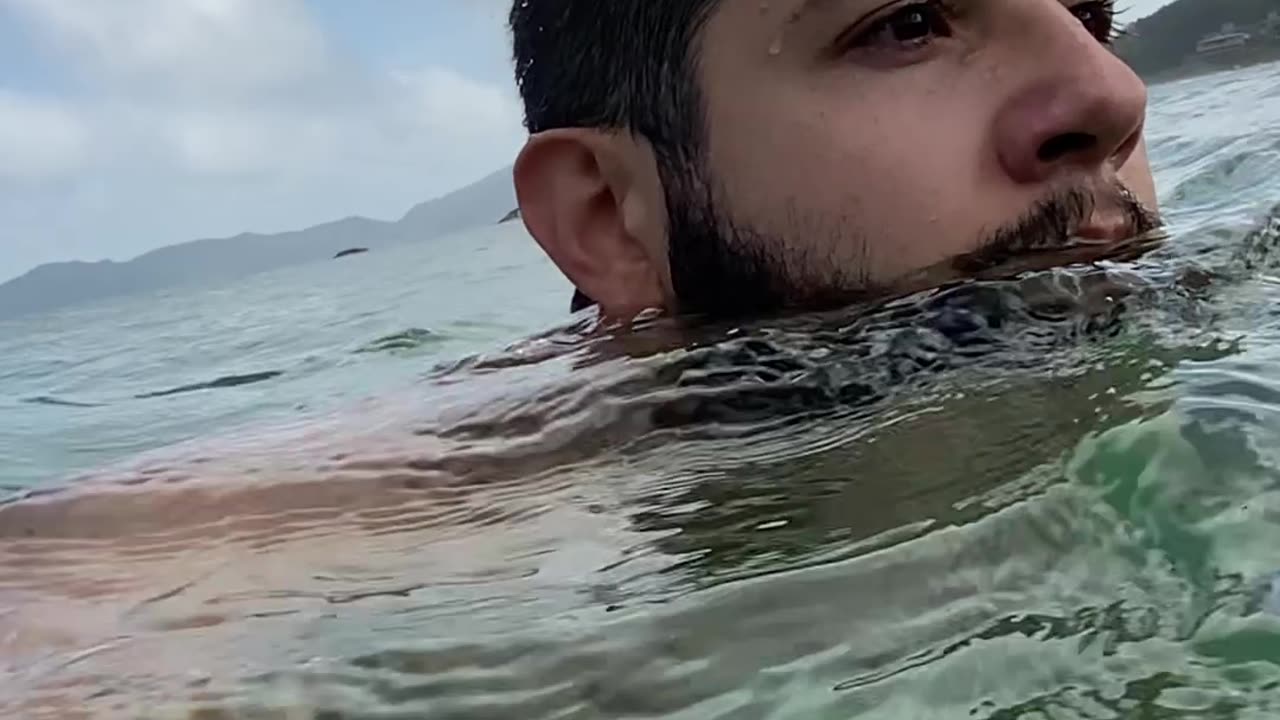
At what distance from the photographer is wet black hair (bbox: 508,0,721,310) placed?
8.38 ft

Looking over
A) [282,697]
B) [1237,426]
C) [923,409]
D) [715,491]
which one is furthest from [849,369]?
[282,697]

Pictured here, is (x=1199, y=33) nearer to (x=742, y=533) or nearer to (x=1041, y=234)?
(x=1041, y=234)

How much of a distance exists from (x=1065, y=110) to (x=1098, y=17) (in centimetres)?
79

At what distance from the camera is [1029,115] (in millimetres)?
2209

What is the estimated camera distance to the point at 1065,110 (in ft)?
7.15

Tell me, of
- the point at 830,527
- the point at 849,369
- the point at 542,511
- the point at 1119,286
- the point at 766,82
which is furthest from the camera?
the point at 766,82

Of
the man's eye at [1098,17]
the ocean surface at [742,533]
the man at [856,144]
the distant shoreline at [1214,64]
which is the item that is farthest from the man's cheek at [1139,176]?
the distant shoreline at [1214,64]

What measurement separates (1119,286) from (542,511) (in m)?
1.12

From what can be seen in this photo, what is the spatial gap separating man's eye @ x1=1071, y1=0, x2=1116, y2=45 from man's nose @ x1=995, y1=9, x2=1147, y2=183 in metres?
0.45

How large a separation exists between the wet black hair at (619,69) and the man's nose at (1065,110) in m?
0.60

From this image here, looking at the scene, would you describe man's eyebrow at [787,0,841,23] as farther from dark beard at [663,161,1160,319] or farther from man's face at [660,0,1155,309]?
dark beard at [663,161,1160,319]

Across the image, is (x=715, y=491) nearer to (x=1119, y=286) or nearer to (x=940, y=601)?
(x=940, y=601)

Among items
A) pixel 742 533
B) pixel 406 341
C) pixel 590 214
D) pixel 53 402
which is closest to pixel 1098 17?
pixel 590 214

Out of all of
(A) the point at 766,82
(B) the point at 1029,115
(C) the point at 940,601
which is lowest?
(C) the point at 940,601
